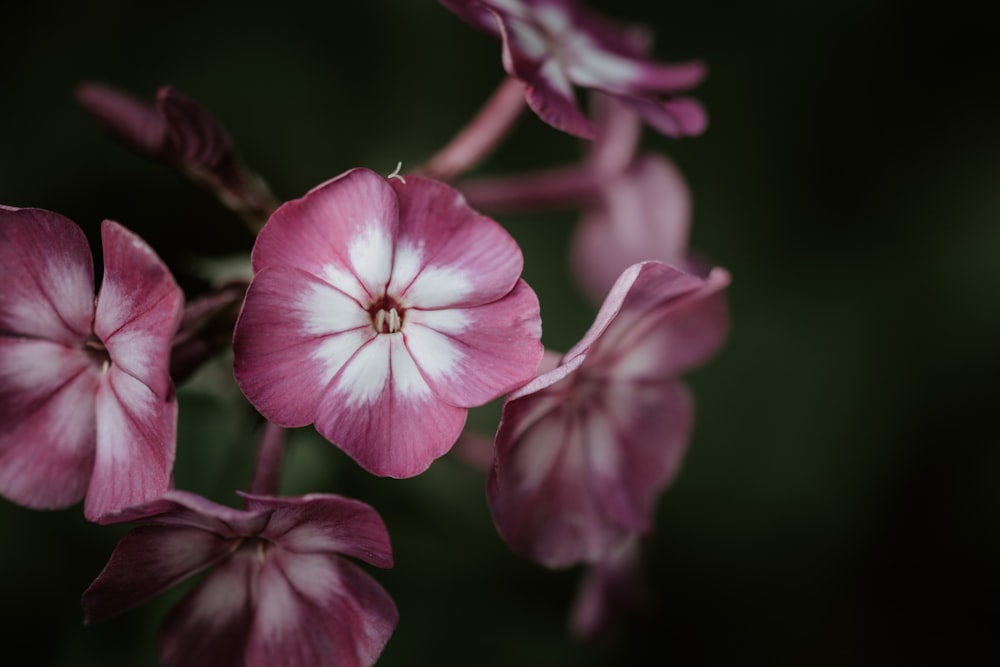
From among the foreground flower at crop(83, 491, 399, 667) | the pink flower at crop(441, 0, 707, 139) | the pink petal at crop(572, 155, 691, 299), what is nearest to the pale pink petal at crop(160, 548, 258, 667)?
the foreground flower at crop(83, 491, 399, 667)

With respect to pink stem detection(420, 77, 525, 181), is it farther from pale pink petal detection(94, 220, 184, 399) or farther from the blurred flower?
pale pink petal detection(94, 220, 184, 399)

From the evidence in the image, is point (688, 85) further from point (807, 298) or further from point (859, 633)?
point (859, 633)

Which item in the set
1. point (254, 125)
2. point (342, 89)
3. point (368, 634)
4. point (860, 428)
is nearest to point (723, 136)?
point (860, 428)

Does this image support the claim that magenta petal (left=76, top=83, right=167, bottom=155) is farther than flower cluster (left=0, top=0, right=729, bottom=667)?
Yes

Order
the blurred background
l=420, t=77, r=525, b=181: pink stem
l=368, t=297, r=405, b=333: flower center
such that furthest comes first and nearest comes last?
the blurred background < l=420, t=77, r=525, b=181: pink stem < l=368, t=297, r=405, b=333: flower center

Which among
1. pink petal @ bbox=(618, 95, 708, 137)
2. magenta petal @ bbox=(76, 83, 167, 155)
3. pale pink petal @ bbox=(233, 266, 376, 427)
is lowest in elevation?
pale pink petal @ bbox=(233, 266, 376, 427)

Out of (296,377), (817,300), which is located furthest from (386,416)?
(817,300)

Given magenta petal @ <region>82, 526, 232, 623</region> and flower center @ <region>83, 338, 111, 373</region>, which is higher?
flower center @ <region>83, 338, 111, 373</region>
